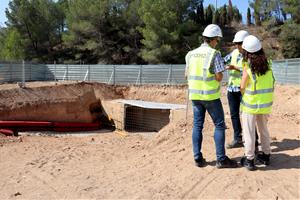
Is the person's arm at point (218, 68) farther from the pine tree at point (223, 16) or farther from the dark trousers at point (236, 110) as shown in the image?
the pine tree at point (223, 16)

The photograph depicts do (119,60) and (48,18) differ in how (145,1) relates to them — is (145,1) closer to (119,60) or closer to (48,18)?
(119,60)

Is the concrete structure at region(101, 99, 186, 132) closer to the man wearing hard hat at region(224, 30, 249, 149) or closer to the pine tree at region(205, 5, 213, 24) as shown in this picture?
the man wearing hard hat at region(224, 30, 249, 149)

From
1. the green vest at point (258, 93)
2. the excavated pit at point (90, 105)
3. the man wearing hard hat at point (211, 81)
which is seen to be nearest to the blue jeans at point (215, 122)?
the man wearing hard hat at point (211, 81)

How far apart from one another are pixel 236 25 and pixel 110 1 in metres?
17.9

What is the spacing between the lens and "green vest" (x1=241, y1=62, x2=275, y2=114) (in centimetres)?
578

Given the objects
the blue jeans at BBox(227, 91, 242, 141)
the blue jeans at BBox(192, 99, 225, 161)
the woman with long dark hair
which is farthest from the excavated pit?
the woman with long dark hair

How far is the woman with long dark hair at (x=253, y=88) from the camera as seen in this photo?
570cm

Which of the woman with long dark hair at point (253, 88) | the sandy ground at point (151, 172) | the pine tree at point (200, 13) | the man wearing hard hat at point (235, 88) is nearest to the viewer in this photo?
the sandy ground at point (151, 172)

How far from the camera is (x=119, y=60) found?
139ft

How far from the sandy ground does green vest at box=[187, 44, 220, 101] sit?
1067mm

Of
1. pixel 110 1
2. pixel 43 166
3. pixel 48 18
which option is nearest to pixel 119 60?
pixel 110 1

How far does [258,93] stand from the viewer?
5.80m

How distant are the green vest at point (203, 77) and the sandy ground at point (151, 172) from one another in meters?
1.07

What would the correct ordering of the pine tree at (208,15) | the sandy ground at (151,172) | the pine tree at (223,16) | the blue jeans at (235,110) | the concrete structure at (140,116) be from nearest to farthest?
the sandy ground at (151,172)
the blue jeans at (235,110)
the concrete structure at (140,116)
the pine tree at (208,15)
the pine tree at (223,16)
